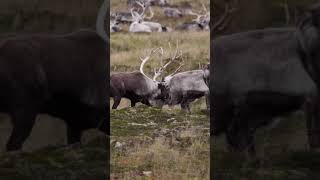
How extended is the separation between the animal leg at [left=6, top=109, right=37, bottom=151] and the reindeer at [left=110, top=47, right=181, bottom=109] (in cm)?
100

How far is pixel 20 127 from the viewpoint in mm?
7711

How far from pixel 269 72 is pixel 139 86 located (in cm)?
157

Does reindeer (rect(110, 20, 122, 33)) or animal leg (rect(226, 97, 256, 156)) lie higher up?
reindeer (rect(110, 20, 122, 33))

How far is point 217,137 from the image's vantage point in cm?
779

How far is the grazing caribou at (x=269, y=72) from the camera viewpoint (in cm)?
775

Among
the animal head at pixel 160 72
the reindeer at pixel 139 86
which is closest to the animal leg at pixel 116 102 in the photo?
the reindeer at pixel 139 86

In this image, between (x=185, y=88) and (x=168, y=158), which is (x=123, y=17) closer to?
(x=185, y=88)

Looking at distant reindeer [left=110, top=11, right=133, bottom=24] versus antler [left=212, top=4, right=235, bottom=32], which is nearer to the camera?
antler [left=212, top=4, right=235, bottom=32]

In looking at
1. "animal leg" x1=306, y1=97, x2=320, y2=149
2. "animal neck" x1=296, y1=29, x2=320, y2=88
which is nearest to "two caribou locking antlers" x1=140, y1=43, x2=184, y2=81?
"animal neck" x1=296, y1=29, x2=320, y2=88

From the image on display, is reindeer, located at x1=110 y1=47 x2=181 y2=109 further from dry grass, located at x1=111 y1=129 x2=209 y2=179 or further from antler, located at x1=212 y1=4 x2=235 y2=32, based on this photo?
antler, located at x1=212 y1=4 x2=235 y2=32

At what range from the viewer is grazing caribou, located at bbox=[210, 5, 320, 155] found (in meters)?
7.75

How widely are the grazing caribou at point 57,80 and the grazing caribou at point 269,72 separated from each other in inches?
53.5

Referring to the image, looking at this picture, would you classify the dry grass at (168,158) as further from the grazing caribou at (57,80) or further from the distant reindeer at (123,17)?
the distant reindeer at (123,17)

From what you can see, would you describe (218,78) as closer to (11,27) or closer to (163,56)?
(163,56)
